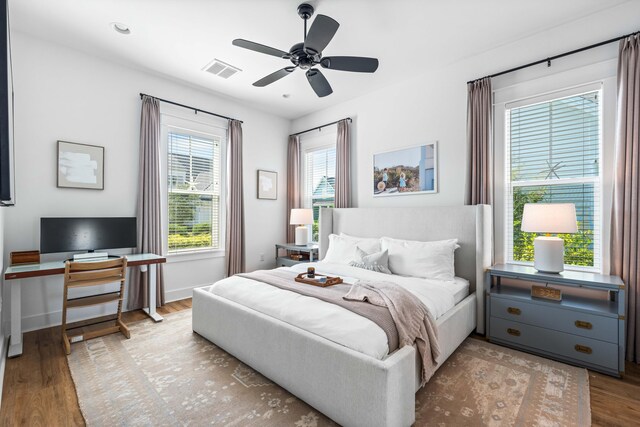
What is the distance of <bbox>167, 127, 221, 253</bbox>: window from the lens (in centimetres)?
418

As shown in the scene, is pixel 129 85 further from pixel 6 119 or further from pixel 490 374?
pixel 490 374

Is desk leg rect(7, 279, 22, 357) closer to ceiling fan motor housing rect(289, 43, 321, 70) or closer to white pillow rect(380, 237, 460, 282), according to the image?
ceiling fan motor housing rect(289, 43, 321, 70)

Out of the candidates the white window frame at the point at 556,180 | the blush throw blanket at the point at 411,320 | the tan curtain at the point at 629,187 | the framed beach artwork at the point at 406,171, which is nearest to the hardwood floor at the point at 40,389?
the blush throw blanket at the point at 411,320

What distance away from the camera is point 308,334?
1.90m

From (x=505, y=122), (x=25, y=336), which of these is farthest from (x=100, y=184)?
(x=505, y=122)

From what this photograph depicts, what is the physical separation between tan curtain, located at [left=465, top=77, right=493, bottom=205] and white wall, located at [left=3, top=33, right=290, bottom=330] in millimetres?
3632

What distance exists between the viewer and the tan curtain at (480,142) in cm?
322

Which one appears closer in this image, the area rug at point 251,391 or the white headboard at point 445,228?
the area rug at point 251,391

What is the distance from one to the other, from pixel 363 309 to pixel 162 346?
6.53ft

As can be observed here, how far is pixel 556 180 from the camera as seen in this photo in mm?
2941

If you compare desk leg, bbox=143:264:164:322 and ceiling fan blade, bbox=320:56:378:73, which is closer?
ceiling fan blade, bbox=320:56:378:73

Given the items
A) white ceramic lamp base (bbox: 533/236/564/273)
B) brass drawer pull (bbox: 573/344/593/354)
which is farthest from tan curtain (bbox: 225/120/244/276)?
brass drawer pull (bbox: 573/344/593/354)

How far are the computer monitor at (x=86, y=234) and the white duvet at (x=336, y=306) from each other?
1471mm

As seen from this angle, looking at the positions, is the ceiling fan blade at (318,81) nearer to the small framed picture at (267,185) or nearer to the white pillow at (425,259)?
the white pillow at (425,259)
